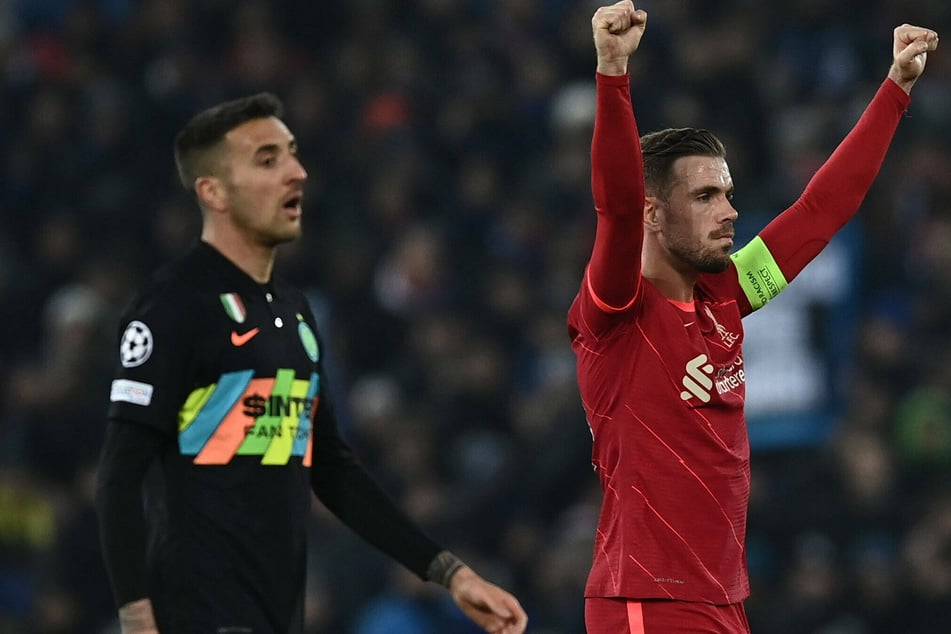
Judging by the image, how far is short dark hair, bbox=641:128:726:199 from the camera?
12.7ft

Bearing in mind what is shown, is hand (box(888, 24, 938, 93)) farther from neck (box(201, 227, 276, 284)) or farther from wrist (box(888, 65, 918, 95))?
neck (box(201, 227, 276, 284))

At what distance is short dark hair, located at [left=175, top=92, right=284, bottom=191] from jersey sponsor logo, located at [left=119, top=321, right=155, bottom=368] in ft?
1.82

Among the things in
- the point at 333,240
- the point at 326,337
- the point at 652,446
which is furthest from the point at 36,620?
the point at 652,446

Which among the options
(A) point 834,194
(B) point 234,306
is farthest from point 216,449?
(A) point 834,194

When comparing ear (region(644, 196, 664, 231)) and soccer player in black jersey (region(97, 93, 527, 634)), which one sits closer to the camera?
ear (region(644, 196, 664, 231))

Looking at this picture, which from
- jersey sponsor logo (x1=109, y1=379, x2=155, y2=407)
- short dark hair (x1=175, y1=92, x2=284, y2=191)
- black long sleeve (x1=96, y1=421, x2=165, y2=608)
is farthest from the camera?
short dark hair (x1=175, y1=92, x2=284, y2=191)

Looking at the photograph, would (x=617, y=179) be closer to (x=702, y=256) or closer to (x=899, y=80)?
(x=702, y=256)

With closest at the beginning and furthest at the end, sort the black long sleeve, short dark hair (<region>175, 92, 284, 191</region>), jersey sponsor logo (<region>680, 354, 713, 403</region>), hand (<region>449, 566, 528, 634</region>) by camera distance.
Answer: jersey sponsor logo (<region>680, 354, 713, 403</region>), the black long sleeve, hand (<region>449, 566, 528, 634</region>), short dark hair (<region>175, 92, 284, 191</region>)

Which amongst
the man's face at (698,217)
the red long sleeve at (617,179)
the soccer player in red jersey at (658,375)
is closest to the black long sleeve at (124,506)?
the soccer player in red jersey at (658,375)

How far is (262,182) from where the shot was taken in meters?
4.39

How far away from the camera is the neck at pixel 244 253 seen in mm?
4328

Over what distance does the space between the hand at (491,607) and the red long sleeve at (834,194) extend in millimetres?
1080

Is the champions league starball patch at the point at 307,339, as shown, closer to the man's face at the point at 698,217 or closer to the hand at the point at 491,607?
the hand at the point at 491,607

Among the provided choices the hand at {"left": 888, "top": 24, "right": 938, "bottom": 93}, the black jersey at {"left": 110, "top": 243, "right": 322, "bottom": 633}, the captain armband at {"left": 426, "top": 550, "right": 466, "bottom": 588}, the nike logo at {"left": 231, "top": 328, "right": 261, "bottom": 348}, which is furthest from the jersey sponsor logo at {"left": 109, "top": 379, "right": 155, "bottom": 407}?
the hand at {"left": 888, "top": 24, "right": 938, "bottom": 93}
